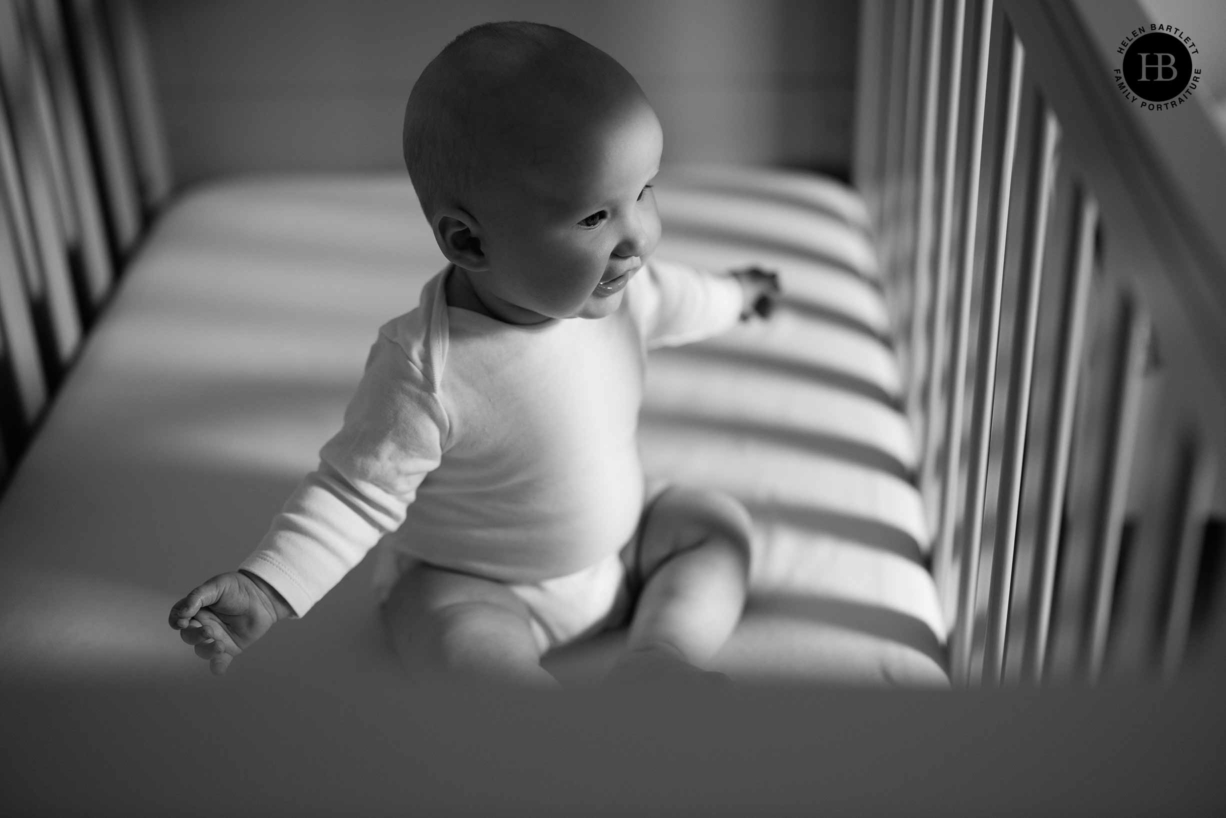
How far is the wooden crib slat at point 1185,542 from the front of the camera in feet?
1.66

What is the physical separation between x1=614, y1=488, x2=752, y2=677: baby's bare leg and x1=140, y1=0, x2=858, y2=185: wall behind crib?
705 mm

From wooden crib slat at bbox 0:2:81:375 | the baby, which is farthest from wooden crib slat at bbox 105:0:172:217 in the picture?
the baby

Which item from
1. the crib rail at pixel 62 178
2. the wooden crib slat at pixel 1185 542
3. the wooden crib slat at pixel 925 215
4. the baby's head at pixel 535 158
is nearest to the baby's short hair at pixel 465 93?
the baby's head at pixel 535 158

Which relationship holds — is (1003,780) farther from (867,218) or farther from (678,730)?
(867,218)

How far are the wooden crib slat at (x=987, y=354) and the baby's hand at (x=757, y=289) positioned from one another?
28 cm

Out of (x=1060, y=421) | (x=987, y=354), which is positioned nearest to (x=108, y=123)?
(x=987, y=354)

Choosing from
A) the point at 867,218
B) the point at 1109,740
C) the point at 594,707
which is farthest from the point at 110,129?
the point at 1109,740

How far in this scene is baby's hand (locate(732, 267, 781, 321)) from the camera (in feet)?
3.70

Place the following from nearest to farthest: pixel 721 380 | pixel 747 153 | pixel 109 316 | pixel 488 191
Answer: pixel 488 191, pixel 721 380, pixel 109 316, pixel 747 153

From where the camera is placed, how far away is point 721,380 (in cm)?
117

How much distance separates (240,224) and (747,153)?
600mm

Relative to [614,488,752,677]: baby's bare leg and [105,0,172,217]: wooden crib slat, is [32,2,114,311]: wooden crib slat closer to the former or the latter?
[105,0,172,217]: wooden crib slat

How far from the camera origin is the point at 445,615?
2.78 feet

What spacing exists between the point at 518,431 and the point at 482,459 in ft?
0.10
